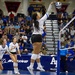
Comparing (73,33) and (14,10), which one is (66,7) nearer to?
(14,10)

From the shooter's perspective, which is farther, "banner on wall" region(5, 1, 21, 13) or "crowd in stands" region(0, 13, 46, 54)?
"banner on wall" region(5, 1, 21, 13)

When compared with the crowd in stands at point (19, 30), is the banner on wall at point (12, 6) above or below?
above

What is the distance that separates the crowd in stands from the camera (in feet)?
51.3

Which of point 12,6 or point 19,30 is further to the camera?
point 12,6

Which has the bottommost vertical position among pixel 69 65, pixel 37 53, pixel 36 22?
pixel 69 65

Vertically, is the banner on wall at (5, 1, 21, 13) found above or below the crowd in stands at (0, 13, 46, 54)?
above

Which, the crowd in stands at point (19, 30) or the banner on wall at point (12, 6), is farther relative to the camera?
the banner on wall at point (12, 6)

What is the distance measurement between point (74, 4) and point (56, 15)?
301 cm

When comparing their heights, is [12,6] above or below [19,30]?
above

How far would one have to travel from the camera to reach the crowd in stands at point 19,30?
15633 mm

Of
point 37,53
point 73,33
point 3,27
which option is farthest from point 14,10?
point 37,53

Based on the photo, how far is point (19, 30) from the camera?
18328mm

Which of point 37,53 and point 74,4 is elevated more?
point 74,4

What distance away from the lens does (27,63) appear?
44.2 ft
